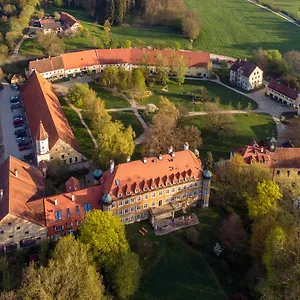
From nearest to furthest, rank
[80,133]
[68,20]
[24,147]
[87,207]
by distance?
[87,207]
[24,147]
[80,133]
[68,20]

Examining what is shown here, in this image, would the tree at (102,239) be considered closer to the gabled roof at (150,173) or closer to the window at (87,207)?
the window at (87,207)

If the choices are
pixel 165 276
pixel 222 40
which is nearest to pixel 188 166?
pixel 165 276

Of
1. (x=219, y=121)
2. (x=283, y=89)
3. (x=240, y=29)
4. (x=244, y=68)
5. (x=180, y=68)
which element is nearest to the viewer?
(x=219, y=121)

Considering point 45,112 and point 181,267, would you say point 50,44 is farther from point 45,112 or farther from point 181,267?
point 181,267

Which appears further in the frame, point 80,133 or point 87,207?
point 80,133

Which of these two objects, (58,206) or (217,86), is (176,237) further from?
(217,86)

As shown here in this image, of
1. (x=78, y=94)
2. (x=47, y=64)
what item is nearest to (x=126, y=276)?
(x=78, y=94)

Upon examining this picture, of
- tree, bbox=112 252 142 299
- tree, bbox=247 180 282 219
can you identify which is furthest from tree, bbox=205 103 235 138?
tree, bbox=112 252 142 299
